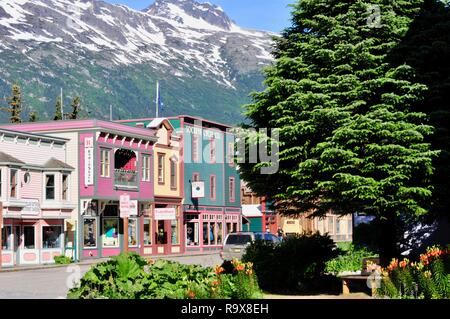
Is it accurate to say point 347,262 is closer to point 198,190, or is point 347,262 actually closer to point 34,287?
point 34,287

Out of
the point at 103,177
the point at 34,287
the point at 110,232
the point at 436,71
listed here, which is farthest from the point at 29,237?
the point at 436,71

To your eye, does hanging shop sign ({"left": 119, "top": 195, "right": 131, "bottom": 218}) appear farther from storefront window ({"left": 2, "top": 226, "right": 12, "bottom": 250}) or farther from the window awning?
the window awning

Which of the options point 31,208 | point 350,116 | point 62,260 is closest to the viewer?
point 350,116

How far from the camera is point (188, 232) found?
A: 201ft

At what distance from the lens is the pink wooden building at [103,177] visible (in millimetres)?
46969

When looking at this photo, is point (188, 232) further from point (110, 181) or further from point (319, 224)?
point (319, 224)

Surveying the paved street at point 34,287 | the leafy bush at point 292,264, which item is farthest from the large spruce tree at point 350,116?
the paved street at point 34,287

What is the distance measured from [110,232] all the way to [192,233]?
12950 mm

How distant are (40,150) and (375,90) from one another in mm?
29303

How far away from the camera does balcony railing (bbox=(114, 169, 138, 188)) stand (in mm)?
50047

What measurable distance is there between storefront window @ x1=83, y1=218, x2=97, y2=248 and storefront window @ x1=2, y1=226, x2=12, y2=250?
23.0 ft

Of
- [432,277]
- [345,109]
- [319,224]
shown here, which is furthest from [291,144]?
[319,224]

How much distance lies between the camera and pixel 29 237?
42.6 metres

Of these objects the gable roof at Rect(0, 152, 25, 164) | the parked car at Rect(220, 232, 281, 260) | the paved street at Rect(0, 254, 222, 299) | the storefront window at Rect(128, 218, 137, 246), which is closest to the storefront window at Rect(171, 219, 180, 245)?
the storefront window at Rect(128, 218, 137, 246)
